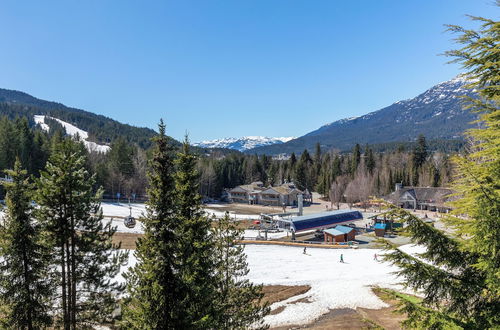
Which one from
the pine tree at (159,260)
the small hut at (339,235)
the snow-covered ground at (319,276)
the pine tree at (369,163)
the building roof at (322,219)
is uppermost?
the pine tree at (369,163)

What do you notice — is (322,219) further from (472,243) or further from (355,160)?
(355,160)

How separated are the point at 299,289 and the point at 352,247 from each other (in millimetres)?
18879

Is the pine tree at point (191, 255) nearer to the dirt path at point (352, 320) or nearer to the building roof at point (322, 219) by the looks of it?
the dirt path at point (352, 320)

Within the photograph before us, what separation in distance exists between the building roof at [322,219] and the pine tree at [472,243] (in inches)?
1792

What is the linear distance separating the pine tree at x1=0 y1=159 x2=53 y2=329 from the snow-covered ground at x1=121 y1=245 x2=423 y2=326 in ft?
49.7

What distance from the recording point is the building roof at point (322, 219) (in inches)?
2014

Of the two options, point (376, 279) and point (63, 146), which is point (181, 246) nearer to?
point (63, 146)

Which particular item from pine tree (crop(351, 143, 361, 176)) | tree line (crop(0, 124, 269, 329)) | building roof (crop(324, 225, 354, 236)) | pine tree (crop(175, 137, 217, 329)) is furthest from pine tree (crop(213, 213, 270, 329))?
pine tree (crop(351, 143, 361, 176))

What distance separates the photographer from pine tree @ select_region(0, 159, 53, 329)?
1284 cm

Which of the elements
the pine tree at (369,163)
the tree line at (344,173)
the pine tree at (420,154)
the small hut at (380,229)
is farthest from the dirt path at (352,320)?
the pine tree at (369,163)

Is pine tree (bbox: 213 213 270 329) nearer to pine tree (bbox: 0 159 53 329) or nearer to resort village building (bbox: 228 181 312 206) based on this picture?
pine tree (bbox: 0 159 53 329)

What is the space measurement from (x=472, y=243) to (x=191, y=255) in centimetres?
868

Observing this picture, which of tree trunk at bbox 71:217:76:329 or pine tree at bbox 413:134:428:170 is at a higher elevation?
pine tree at bbox 413:134:428:170

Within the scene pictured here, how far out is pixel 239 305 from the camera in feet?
49.4
